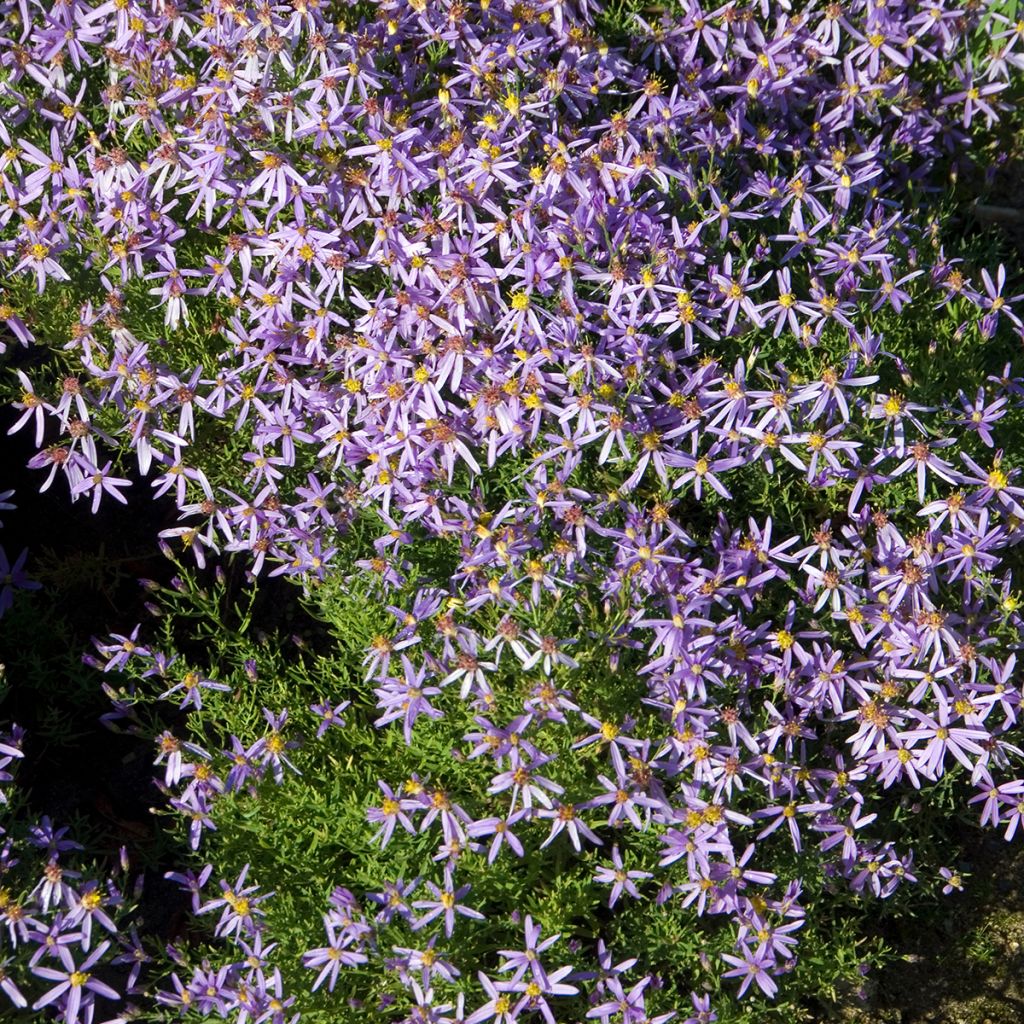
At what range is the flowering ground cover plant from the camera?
3.35 metres

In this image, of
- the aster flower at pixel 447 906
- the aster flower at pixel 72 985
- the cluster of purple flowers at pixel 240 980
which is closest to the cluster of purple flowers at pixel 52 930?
the aster flower at pixel 72 985

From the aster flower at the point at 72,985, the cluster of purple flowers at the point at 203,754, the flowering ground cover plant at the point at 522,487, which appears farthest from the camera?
the cluster of purple flowers at the point at 203,754

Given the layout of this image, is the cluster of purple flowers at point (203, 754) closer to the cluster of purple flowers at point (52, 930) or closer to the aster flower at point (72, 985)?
the cluster of purple flowers at point (52, 930)

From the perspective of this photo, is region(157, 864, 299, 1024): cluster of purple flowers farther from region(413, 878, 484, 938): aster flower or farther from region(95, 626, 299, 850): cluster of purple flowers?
region(413, 878, 484, 938): aster flower

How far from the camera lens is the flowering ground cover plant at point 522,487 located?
3.35 metres

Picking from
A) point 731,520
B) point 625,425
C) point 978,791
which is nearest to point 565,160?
point 625,425

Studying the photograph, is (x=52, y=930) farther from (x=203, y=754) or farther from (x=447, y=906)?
(x=447, y=906)

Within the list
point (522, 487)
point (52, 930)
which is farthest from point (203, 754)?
point (522, 487)

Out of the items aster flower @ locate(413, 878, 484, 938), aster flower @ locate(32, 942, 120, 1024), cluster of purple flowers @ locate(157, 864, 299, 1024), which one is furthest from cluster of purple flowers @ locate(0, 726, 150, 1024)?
aster flower @ locate(413, 878, 484, 938)

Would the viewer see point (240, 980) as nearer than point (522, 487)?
Yes

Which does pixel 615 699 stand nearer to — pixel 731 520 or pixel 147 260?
pixel 731 520

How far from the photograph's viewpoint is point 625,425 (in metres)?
3.46

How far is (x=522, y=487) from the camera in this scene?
3846mm

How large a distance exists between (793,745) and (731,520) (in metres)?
0.76
